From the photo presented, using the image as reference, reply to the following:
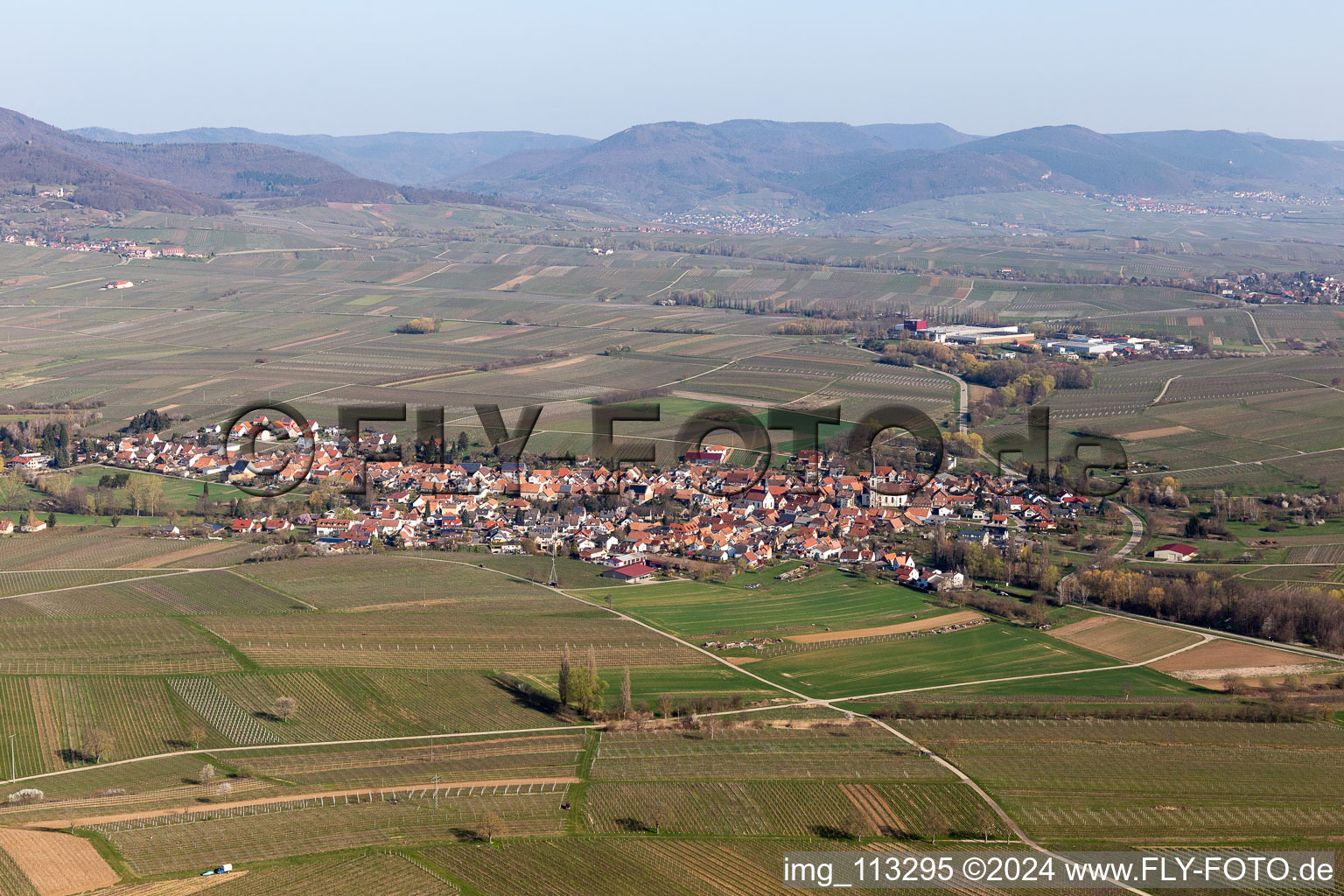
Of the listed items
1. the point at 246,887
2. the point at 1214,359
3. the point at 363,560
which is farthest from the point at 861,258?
the point at 246,887

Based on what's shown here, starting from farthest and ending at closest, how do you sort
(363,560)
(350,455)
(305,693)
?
(350,455), (363,560), (305,693)

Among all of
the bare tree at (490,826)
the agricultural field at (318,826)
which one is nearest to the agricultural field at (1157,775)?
the agricultural field at (318,826)

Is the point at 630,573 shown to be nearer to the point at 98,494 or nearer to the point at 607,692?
the point at 607,692

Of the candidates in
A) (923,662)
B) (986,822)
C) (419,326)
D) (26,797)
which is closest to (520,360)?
(419,326)

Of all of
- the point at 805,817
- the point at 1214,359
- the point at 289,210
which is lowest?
the point at 805,817

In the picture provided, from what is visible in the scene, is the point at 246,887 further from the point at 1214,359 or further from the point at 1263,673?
the point at 1214,359

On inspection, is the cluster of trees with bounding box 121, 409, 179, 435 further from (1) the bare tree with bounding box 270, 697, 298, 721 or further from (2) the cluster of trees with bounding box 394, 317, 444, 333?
(1) the bare tree with bounding box 270, 697, 298, 721
